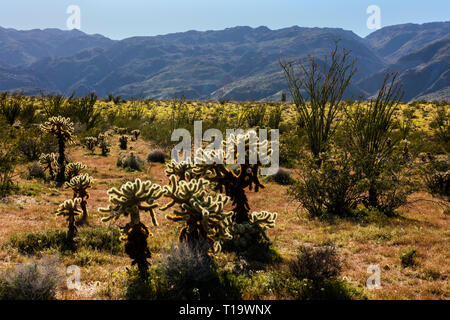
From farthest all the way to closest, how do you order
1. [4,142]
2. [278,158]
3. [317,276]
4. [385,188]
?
1. [278,158]
2. [4,142]
3. [385,188]
4. [317,276]

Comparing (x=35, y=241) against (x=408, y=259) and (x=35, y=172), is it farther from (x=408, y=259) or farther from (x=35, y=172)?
(x=408, y=259)

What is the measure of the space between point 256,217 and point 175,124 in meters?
15.4

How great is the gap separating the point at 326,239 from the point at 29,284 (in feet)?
18.2

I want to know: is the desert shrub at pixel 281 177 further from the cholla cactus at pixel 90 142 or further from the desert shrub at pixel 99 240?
the cholla cactus at pixel 90 142

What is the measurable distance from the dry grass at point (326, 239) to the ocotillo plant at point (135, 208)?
44 cm

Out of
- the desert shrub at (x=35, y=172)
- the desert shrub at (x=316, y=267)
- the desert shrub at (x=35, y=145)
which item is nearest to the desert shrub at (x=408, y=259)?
the desert shrub at (x=316, y=267)

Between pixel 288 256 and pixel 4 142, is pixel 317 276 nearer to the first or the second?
pixel 288 256

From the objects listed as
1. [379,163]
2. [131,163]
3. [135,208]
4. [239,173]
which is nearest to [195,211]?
[135,208]

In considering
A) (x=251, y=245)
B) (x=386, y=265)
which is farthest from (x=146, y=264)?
(x=386, y=265)

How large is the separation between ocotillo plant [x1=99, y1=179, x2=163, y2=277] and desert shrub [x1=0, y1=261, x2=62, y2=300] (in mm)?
985

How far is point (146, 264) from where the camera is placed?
4.50 metres

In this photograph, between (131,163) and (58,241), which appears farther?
(131,163)

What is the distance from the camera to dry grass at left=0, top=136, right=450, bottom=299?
14.5 ft

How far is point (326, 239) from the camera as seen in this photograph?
655 centimetres
